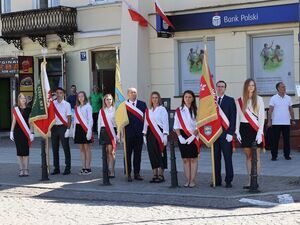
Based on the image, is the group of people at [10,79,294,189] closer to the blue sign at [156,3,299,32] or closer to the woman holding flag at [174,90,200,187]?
the woman holding flag at [174,90,200,187]

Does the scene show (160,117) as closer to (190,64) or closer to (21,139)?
(21,139)

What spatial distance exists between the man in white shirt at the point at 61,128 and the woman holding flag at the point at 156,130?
2435mm

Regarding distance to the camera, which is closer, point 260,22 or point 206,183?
point 206,183

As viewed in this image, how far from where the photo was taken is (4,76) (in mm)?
24141

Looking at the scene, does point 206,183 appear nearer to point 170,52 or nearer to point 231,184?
point 231,184

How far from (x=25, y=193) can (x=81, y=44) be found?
10790 millimetres

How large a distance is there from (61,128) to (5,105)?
12678 millimetres

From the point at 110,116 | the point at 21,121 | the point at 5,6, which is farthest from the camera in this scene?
the point at 5,6

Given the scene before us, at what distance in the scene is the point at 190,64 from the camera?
63.8 feet

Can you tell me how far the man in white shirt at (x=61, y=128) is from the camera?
44.0 feet

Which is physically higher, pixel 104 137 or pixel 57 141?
pixel 104 137

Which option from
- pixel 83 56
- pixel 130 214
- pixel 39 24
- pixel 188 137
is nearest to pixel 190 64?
pixel 83 56

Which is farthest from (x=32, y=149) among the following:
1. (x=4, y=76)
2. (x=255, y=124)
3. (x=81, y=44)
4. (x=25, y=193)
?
(x=255, y=124)

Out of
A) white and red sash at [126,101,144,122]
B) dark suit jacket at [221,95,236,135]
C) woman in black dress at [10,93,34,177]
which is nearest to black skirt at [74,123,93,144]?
woman in black dress at [10,93,34,177]
